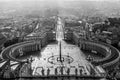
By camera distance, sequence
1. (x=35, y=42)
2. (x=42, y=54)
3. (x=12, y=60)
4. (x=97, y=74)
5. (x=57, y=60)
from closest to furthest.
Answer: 1. (x=97, y=74)
2. (x=12, y=60)
3. (x=57, y=60)
4. (x=42, y=54)
5. (x=35, y=42)

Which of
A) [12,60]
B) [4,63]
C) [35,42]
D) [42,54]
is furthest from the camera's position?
[35,42]

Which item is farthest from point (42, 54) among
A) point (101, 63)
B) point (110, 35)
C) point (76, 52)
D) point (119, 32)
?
point (119, 32)

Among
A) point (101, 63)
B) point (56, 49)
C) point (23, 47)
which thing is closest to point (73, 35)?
point (56, 49)

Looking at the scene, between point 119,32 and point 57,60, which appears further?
point 119,32

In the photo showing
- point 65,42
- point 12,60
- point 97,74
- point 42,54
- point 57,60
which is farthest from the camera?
point 65,42

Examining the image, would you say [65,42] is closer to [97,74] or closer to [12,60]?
[12,60]

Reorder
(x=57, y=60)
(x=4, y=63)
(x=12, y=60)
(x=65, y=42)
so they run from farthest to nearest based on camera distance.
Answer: (x=65, y=42) < (x=57, y=60) < (x=12, y=60) < (x=4, y=63)

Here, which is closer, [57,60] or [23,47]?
[57,60]

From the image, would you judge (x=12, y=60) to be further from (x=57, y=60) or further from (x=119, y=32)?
(x=119, y=32)
